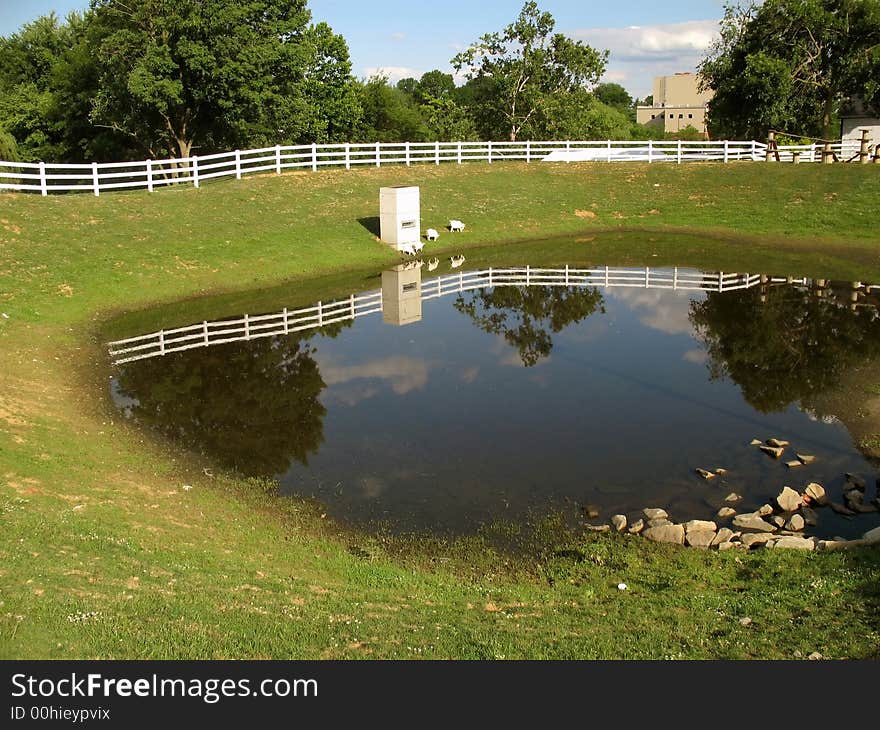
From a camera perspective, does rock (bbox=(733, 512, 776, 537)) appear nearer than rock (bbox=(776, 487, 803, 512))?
Yes

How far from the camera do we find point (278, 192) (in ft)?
123

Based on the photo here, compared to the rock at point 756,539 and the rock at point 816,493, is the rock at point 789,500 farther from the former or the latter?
the rock at point 756,539

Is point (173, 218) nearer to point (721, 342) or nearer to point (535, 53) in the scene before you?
point (721, 342)

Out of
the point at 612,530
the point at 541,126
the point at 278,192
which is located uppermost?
the point at 541,126

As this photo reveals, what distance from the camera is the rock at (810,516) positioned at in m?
11.7

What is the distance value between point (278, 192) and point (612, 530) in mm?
29522

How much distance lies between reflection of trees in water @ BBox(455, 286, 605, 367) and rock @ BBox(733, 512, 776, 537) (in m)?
8.73

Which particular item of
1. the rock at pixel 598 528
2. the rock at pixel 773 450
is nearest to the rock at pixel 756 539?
the rock at pixel 598 528

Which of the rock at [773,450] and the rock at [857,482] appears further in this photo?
the rock at [773,450]

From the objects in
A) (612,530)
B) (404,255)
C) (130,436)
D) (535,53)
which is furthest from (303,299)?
(535,53)

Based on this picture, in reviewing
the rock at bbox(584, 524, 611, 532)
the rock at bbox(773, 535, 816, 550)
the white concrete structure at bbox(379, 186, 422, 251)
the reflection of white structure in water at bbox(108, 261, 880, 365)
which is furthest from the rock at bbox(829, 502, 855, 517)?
the white concrete structure at bbox(379, 186, 422, 251)

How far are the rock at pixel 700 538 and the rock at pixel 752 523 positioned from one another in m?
0.61

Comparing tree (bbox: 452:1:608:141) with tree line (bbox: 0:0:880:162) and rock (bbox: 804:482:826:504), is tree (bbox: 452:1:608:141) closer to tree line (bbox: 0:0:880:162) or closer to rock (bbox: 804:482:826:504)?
tree line (bbox: 0:0:880:162)

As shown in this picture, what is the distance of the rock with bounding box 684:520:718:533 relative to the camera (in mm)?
11258
